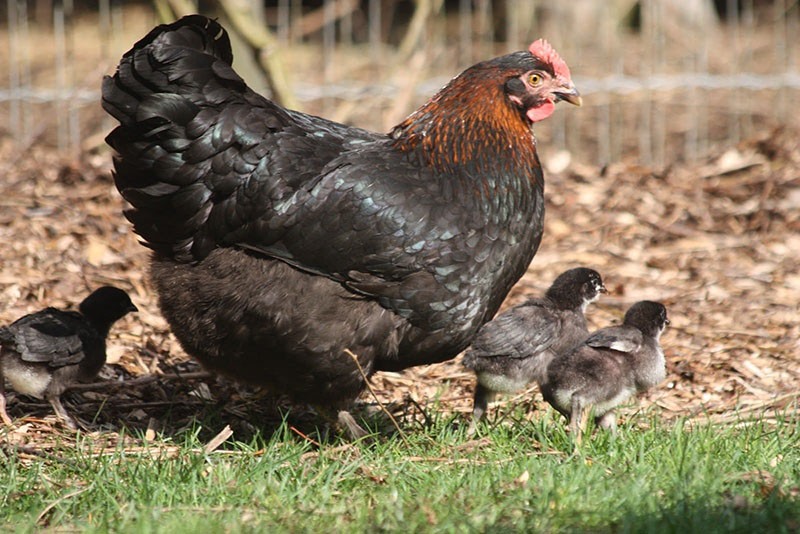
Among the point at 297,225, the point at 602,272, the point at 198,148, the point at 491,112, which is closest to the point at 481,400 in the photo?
the point at 297,225

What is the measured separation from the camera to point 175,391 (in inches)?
231

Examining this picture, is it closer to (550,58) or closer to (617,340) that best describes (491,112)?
(550,58)

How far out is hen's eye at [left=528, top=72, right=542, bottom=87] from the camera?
510cm

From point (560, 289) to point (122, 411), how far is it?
2.51m

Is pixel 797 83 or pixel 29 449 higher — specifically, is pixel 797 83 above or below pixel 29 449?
above

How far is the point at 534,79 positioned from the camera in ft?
16.8

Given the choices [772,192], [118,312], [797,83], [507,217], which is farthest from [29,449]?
[797,83]

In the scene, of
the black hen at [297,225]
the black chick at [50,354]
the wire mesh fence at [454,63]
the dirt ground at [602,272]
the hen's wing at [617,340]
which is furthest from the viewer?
the wire mesh fence at [454,63]

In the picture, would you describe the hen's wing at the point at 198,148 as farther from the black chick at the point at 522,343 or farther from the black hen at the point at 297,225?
the black chick at the point at 522,343

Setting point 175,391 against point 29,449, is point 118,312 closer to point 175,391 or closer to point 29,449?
point 175,391

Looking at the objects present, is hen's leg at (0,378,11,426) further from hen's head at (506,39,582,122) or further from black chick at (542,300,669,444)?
hen's head at (506,39,582,122)

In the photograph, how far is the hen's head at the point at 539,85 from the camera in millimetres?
5094

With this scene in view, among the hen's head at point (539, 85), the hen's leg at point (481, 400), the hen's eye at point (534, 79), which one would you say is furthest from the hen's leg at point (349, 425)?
the hen's eye at point (534, 79)

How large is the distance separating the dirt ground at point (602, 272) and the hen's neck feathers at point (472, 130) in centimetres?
138
